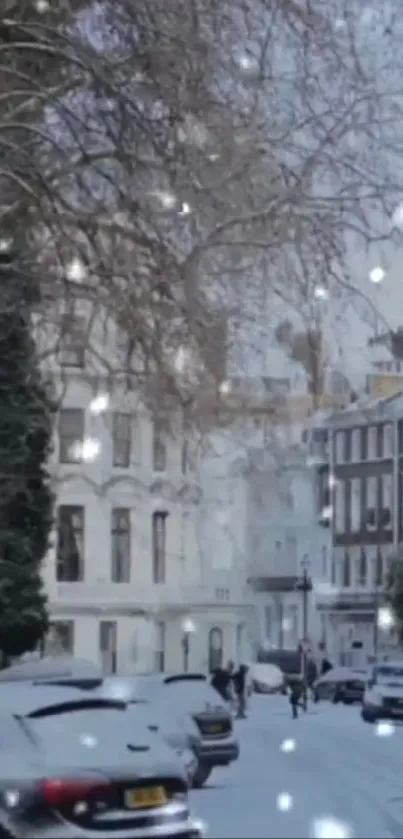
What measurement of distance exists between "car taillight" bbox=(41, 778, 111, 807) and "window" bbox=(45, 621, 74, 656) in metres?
6.11

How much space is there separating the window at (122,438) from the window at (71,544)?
1.31 feet

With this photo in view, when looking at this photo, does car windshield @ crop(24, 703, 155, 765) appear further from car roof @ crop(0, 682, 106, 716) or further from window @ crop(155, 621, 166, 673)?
window @ crop(155, 621, 166, 673)

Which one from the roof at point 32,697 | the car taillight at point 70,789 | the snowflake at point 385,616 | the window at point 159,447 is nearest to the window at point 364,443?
the window at point 159,447

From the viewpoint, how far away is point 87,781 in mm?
5793

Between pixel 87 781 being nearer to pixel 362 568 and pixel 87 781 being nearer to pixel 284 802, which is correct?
pixel 284 802

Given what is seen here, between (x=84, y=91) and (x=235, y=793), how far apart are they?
3.05 m

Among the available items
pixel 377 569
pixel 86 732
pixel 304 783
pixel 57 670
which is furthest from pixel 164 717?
pixel 377 569

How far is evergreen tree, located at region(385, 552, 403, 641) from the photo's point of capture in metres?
16.7

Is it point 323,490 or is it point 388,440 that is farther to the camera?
point 388,440

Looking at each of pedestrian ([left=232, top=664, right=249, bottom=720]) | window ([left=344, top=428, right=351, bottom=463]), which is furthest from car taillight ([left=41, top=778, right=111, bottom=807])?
window ([left=344, top=428, right=351, bottom=463])

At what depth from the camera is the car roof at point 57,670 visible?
9.36m

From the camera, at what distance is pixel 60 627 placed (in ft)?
39.7

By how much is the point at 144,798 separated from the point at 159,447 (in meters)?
4.95

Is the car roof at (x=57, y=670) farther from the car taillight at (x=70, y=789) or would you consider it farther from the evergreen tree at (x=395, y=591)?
the evergreen tree at (x=395, y=591)
